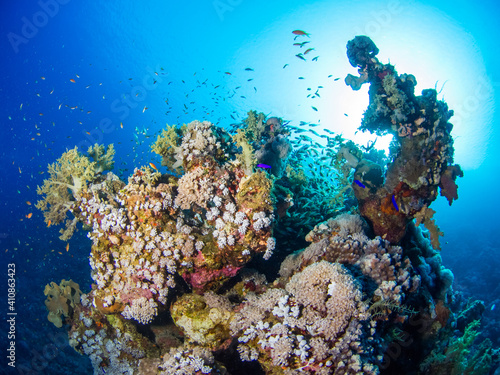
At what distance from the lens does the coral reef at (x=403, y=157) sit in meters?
6.21

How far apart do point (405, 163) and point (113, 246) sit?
7.52 metres

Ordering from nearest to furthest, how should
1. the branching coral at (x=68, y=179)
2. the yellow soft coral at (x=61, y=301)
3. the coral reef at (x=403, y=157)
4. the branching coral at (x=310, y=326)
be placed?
the branching coral at (x=310, y=326) < the coral reef at (x=403, y=157) < the branching coral at (x=68, y=179) < the yellow soft coral at (x=61, y=301)

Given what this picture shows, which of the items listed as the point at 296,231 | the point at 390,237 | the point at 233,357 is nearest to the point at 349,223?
the point at 390,237

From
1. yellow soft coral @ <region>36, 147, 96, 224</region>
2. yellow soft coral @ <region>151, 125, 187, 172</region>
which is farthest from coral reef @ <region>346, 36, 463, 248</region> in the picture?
yellow soft coral @ <region>36, 147, 96, 224</region>

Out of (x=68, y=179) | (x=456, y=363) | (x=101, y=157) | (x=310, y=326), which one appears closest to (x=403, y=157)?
(x=456, y=363)

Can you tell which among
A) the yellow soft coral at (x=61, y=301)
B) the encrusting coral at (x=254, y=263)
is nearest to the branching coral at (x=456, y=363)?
the encrusting coral at (x=254, y=263)

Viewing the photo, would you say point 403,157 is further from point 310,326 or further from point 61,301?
point 61,301

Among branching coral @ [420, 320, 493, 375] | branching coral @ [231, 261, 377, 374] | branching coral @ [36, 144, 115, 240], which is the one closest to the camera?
branching coral @ [231, 261, 377, 374]

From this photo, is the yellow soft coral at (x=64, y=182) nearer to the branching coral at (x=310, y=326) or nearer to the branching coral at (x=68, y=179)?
the branching coral at (x=68, y=179)

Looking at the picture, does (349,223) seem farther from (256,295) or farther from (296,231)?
(256,295)

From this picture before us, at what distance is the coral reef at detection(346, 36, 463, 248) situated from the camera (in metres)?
6.21

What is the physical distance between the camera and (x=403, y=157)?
21.1ft

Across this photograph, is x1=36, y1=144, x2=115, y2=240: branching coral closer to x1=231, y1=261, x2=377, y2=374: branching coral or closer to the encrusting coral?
the encrusting coral

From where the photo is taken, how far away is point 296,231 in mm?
7816
